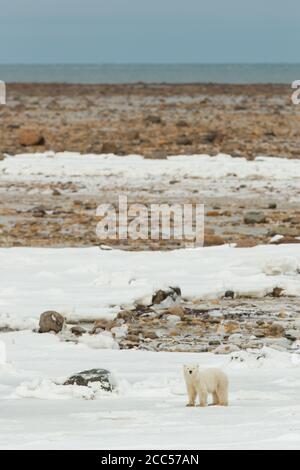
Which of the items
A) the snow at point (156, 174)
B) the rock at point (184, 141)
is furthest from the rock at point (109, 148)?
the rock at point (184, 141)

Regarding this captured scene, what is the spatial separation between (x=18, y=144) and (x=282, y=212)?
12.1 metres

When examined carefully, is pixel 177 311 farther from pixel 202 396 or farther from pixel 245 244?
pixel 202 396

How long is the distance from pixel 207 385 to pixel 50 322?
3.44m

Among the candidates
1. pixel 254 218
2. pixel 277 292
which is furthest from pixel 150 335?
pixel 254 218

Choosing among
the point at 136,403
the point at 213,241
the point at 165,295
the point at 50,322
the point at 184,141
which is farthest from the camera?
the point at 184,141

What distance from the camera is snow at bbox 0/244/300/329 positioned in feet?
38.4

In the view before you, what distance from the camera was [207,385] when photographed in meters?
7.50

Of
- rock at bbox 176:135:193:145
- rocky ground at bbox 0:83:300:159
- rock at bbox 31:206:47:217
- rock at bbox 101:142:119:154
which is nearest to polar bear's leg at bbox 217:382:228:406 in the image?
rock at bbox 31:206:47:217

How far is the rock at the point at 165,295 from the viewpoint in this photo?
1189 cm

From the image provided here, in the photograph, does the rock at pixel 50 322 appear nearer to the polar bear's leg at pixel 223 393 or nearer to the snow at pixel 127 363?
the snow at pixel 127 363

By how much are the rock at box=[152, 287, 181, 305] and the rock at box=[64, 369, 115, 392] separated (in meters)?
3.71

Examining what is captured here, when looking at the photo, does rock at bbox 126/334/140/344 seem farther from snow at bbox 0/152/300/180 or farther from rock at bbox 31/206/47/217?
snow at bbox 0/152/300/180

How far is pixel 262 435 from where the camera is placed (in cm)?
647

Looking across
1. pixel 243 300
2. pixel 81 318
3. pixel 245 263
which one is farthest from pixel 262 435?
pixel 245 263
